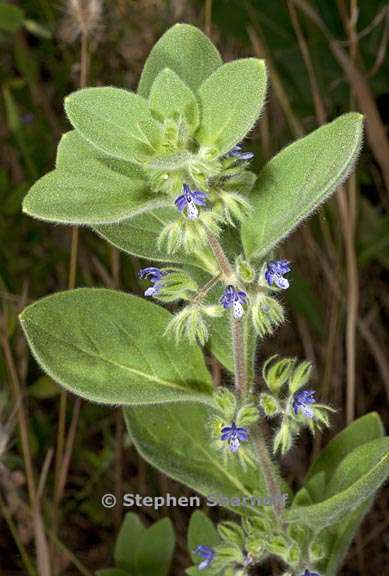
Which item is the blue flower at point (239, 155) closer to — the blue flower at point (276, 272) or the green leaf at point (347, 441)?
the blue flower at point (276, 272)

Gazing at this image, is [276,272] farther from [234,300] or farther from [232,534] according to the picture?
[232,534]

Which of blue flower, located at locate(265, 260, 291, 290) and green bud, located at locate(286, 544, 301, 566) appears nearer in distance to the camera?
blue flower, located at locate(265, 260, 291, 290)

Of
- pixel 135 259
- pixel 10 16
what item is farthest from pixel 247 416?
pixel 10 16

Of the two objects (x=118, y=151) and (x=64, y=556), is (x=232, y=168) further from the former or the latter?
(x=64, y=556)

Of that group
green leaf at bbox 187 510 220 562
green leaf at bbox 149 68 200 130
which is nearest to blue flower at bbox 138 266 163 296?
green leaf at bbox 149 68 200 130

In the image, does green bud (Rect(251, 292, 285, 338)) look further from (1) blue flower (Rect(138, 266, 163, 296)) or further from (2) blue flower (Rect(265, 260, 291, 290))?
(1) blue flower (Rect(138, 266, 163, 296))

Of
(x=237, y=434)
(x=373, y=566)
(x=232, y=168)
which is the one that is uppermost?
(x=232, y=168)

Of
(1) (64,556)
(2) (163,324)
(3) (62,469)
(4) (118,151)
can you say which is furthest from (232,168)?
A: (1) (64,556)

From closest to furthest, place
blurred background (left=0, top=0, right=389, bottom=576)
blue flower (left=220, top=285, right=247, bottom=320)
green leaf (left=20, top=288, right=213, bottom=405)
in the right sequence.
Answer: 1. blue flower (left=220, top=285, right=247, bottom=320)
2. green leaf (left=20, top=288, right=213, bottom=405)
3. blurred background (left=0, top=0, right=389, bottom=576)
